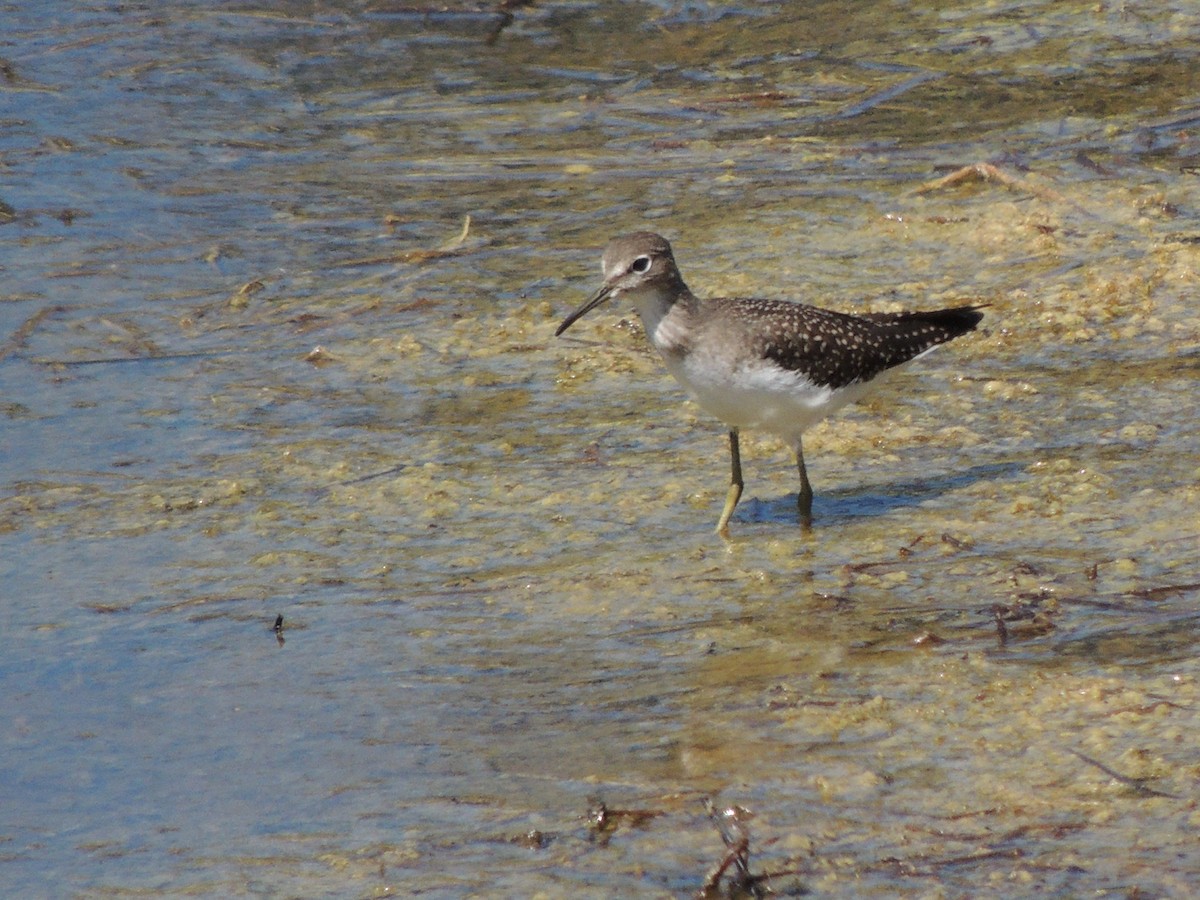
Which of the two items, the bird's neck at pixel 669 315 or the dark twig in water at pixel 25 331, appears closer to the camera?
the bird's neck at pixel 669 315

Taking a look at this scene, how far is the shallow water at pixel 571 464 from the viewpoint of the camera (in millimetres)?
4445

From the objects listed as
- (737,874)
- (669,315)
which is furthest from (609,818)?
(669,315)

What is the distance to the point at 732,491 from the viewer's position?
6.19m

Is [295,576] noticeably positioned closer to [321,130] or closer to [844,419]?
[844,419]

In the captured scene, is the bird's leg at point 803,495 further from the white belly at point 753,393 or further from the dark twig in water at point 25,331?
the dark twig in water at point 25,331

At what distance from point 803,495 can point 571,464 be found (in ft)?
3.04

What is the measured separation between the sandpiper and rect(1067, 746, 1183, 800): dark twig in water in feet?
6.21

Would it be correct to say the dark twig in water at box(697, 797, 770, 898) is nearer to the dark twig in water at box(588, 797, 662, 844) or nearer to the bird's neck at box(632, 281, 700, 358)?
the dark twig in water at box(588, 797, 662, 844)

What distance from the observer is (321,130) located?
9820 millimetres

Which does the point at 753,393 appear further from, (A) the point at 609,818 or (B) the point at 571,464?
(A) the point at 609,818

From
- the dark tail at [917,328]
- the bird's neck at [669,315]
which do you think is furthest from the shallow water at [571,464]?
the bird's neck at [669,315]

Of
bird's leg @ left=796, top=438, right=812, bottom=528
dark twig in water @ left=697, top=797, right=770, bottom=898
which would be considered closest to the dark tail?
bird's leg @ left=796, top=438, right=812, bottom=528

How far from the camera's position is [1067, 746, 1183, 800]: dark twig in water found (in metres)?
4.30

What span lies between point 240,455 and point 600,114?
3951 mm
